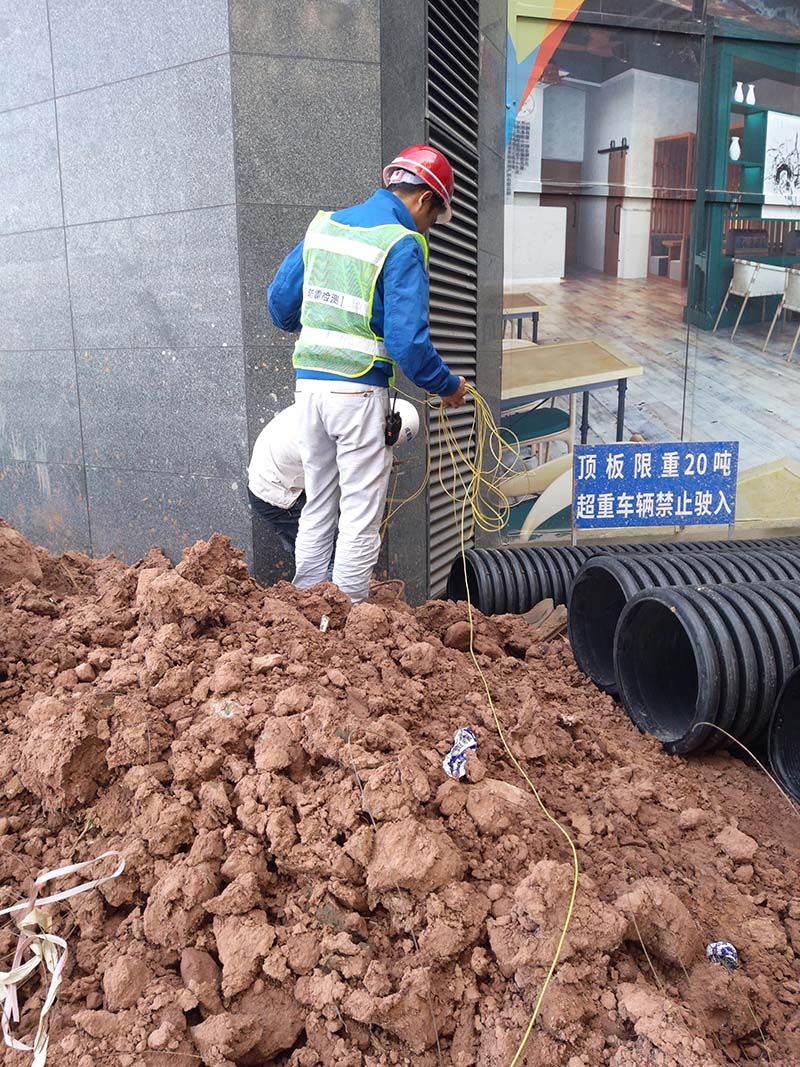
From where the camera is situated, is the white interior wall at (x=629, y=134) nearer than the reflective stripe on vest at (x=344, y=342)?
No

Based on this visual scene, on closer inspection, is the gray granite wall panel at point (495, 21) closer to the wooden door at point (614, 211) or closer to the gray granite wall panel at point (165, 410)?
the wooden door at point (614, 211)

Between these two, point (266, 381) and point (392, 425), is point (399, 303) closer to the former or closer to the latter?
point (392, 425)

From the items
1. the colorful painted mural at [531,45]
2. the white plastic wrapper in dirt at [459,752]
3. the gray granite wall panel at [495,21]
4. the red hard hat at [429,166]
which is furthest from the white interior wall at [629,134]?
the white plastic wrapper in dirt at [459,752]

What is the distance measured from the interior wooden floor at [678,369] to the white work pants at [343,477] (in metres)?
3.52

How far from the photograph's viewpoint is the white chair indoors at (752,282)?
7.76m

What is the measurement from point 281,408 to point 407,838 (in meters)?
3.26

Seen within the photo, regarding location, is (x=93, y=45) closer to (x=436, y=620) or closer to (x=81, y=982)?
(x=436, y=620)

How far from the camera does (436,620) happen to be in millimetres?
4207

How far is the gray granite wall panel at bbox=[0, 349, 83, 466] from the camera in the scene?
560 cm

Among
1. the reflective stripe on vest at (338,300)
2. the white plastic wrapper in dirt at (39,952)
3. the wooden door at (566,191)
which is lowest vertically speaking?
the white plastic wrapper in dirt at (39,952)

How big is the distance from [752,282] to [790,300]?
0.51 meters

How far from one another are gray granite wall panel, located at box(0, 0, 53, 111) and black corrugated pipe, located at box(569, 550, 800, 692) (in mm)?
4406

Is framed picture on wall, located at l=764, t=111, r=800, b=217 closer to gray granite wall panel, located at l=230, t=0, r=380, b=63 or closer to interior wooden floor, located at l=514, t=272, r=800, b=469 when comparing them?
interior wooden floor, located at l=514, t=272, r=800, b=469

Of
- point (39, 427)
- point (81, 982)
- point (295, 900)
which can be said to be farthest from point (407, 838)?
point (39, 427)
